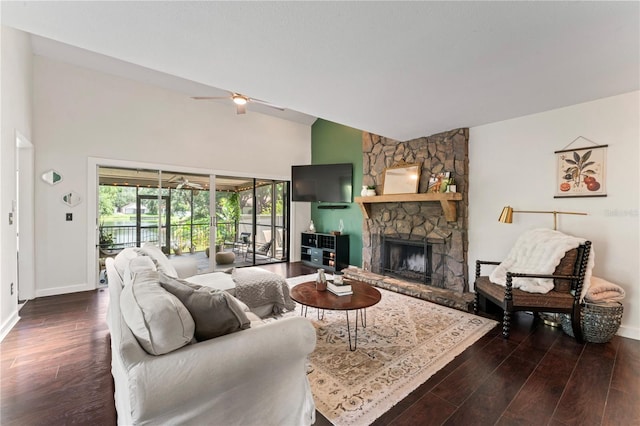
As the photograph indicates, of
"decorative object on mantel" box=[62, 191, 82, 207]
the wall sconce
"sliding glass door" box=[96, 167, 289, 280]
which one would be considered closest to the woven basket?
the wall sconce

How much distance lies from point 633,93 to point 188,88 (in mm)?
6134

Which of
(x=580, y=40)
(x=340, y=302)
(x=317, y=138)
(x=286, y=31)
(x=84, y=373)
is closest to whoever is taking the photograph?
(x=286, y=31)

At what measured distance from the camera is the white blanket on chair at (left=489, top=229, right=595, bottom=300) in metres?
2.66

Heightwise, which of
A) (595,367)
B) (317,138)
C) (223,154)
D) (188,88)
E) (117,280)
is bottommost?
(595,367)

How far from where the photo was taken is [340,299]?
102 inches

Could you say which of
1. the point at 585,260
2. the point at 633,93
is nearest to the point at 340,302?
the point at 585,260

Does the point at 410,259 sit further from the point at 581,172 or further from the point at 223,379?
the point at 223,379

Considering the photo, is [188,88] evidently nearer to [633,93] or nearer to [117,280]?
[117,280]

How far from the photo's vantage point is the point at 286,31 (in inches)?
70.1

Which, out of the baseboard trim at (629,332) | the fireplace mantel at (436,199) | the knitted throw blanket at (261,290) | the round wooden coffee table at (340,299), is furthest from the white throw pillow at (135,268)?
the baseboard trim at (629,332)

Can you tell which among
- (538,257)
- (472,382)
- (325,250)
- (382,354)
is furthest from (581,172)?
(325,250)

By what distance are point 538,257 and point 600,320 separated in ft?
2.33

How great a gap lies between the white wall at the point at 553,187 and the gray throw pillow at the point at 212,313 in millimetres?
3686

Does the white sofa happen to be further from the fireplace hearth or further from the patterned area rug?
the fireplace hearth
